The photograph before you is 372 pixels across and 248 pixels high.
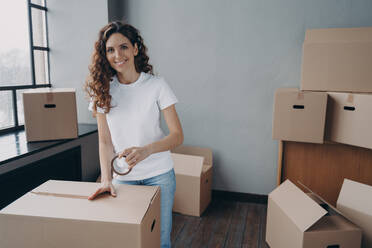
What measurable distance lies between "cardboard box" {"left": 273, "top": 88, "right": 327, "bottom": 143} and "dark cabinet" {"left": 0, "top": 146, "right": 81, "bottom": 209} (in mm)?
1546

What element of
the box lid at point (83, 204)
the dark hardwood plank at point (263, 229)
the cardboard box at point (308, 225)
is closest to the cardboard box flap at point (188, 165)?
the dark hardwood plank at point (263, 229)

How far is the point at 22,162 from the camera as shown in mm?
1831

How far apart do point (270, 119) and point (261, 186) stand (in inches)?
24.7

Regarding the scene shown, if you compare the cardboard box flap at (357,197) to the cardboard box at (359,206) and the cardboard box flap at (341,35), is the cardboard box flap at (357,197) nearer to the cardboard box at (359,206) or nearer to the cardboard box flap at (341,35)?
the cardboard box at (359,206)

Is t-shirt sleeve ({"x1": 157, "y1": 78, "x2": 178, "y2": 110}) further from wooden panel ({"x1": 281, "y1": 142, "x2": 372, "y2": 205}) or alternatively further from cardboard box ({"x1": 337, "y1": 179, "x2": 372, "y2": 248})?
wooden panel ({"x1": 281, "y1": 142, "x2": 372, "y2": 205})

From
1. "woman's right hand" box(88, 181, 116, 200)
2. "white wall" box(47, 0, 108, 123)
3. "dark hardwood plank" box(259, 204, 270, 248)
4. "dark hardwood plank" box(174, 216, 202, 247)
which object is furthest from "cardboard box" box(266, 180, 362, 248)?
"white wall" box(47, 0, 108, 123)

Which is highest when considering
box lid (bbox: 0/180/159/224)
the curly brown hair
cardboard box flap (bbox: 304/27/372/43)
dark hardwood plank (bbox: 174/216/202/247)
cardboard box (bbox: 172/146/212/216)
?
cardboard box flap (bbox: 304/27/372/43)

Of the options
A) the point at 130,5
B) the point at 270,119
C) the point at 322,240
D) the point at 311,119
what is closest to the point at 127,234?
the point at 322,240

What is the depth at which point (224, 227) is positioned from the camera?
7.70 ft

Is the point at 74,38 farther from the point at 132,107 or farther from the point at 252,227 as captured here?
the point at 252,227

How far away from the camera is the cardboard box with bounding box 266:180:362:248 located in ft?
5.24

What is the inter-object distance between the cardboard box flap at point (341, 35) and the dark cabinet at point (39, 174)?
195 centimetres

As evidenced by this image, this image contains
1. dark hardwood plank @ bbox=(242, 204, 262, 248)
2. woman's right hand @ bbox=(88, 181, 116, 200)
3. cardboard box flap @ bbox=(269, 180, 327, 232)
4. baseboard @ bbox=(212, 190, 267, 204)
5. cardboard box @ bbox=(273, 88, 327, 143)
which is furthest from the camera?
baseboard @ bbox=(212, 190, 267, 204)

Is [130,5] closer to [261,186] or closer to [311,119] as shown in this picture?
[311,119]
